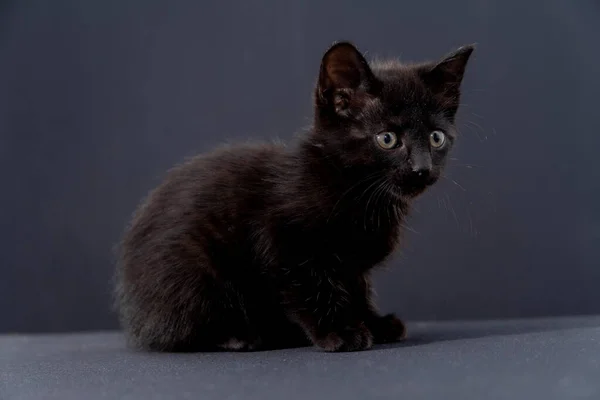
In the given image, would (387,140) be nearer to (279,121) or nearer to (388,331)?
(388,331)

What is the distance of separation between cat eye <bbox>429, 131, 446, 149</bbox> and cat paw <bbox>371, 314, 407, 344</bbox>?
53 cm

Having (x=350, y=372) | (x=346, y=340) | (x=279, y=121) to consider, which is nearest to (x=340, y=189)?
(x=346, y=340)

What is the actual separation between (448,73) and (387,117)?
26 centimetres

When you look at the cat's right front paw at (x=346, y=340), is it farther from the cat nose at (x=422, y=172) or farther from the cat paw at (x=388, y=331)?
the cat nose at (x=422, y=172)

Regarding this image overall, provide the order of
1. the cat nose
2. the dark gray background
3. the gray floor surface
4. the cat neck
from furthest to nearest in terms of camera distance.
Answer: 1. the dark gray background
2. the cat neck
3. the cat nose
4. the gray floor surface

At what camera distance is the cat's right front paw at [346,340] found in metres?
1.88

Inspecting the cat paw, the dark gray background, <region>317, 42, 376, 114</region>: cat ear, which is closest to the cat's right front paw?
the cat paw

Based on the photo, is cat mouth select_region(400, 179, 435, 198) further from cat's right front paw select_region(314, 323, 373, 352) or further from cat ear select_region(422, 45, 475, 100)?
cat's right front paw select_region(314, 323, 373, 352)

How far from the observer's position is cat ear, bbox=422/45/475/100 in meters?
1.96

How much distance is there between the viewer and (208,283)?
6.50 ft

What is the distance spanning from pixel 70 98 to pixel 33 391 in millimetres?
1604

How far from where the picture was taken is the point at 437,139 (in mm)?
1909

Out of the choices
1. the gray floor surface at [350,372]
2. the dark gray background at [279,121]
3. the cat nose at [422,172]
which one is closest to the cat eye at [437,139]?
the cat nose at [422,172]

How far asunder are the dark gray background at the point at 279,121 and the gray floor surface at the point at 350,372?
793 millimetres
